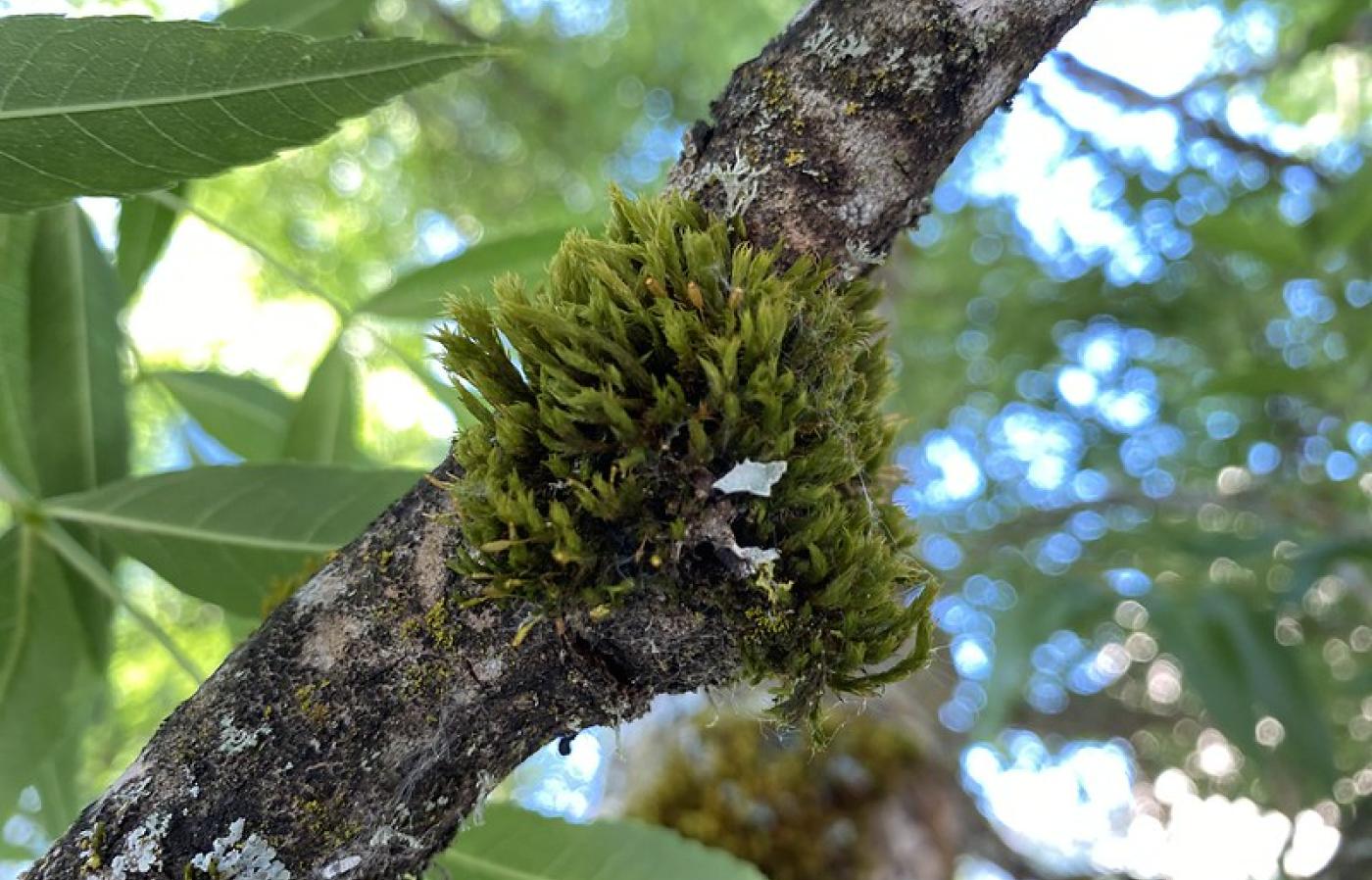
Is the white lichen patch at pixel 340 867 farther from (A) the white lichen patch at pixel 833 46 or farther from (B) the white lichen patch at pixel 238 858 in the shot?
(A) the white lichen patch at pixel 833 46

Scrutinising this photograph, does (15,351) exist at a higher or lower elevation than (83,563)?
higher

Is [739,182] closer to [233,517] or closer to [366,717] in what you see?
[366,717]

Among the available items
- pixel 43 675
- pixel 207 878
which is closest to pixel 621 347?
pixel 207 878

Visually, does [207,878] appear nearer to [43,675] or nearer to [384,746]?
[384,746]

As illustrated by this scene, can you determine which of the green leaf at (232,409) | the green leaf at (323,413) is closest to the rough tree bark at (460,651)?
the green leaf at (323,413)

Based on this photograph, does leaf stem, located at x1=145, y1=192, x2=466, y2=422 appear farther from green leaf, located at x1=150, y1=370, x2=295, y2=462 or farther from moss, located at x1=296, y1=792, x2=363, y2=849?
moss, located at x1=296, y1=792, x2=363, y2=849

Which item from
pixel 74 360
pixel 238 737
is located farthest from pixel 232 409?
pixel 238 737
